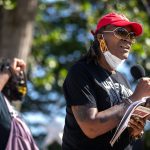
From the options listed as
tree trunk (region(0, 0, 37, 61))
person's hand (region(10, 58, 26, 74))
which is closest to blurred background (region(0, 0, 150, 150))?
tree trunk (region(0, 0, 37, 61))

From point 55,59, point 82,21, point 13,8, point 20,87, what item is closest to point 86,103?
point 20,87

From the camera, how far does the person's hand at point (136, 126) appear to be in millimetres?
4238

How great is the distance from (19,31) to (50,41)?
5648 millimetres

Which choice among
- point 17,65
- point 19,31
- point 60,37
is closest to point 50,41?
point 60,37

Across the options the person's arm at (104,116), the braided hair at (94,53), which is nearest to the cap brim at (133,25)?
the braided hair at (94,53)

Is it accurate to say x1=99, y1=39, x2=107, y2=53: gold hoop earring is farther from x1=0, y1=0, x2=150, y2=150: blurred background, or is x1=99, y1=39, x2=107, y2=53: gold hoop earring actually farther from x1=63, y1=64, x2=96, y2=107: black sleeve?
x1=0, y1=0, x2=150, y2=150: blurred background

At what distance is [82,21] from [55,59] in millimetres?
2669

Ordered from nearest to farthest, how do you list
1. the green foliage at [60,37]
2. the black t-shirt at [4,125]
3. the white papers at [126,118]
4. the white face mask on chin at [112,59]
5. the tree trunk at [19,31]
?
→ the white papers at [126,118] → the white face mask on chin at [112,59] → the black t-shirt at [4,125] → the tree trunk at [19,31] → the green foliage at [60,37]

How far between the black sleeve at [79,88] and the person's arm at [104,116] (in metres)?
0.06

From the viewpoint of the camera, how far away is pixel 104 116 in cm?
419

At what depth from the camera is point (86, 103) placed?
4.25 metres

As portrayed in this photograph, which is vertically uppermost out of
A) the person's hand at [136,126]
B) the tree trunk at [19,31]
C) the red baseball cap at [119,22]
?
the red baseball cap at [119,22]

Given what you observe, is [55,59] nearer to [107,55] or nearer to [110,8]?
[110,8]

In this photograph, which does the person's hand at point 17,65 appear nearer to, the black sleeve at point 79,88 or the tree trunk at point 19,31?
the black sleeve at point 79,88
